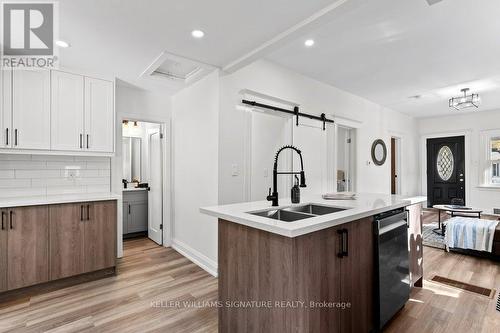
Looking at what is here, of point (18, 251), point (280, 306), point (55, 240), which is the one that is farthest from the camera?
point (55, 240)

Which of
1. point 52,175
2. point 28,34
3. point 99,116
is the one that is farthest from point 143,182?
point 28,34

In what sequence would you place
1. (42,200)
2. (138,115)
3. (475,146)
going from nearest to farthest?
1. (42,200)
2. (138,115)
3. (475,146)

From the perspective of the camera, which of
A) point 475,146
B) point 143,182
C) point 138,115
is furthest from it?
point 475,146

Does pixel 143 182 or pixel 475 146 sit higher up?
pixel 475 146

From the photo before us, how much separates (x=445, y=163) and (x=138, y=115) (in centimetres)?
789

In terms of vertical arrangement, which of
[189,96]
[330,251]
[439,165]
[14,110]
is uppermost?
[189,96]

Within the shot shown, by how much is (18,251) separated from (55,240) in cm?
29

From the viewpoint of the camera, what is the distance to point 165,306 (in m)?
2.37

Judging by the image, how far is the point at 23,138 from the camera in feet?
8.93

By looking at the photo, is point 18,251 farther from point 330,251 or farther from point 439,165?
point 439,165

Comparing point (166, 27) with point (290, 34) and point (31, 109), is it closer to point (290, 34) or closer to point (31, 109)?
point (290, 34)

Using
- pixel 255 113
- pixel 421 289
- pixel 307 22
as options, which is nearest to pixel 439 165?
pixel 421 289

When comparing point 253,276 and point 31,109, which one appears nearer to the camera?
point 253,276

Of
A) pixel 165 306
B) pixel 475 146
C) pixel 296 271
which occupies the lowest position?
pixel 165 306
